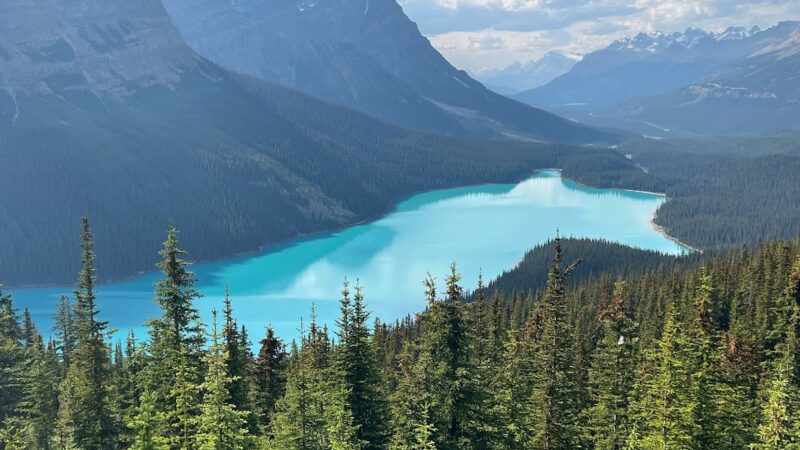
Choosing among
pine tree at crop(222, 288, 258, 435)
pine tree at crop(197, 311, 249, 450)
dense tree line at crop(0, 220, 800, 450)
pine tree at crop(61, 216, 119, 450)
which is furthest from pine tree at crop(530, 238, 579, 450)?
pine tree at crop(61, 216, 119, 450)

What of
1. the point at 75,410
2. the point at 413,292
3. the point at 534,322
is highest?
the point at 534,322

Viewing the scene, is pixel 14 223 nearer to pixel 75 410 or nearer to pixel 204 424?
pixel 75 410

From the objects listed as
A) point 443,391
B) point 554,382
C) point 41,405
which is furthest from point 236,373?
point 41,405

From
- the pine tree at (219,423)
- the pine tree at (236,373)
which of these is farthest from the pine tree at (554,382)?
the pine tree at (219,423)

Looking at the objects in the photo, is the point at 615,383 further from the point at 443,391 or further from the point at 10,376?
the point at 10,376

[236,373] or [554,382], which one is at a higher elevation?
[554,382]

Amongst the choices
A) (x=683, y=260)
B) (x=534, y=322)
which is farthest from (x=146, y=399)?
(x=683, y=260)
